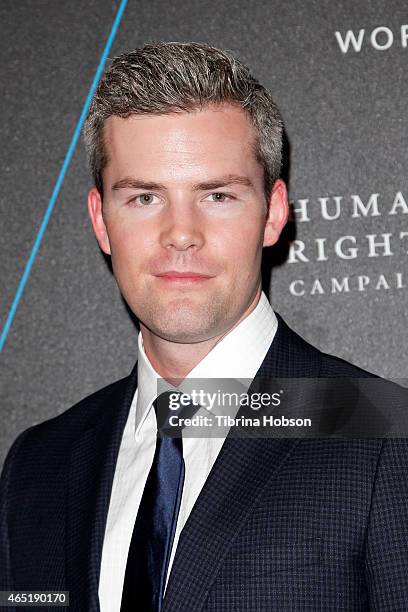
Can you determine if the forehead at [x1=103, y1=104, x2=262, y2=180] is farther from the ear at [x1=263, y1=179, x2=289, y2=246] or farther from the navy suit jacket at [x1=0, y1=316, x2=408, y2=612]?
the navy suit jacket at [x1=0, y1=316, x2=408, y2=612]

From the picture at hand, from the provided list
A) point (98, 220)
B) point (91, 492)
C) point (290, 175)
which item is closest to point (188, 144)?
point (98, 220)

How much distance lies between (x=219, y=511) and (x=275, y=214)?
613 millimetres

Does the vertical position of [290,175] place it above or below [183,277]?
above

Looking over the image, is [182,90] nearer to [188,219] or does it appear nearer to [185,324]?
[188,219]

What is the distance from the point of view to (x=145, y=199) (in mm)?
1550

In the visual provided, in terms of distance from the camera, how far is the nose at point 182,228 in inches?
58.3

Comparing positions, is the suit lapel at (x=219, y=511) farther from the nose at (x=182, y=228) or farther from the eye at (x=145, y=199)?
the eye at (x=145, y=199)

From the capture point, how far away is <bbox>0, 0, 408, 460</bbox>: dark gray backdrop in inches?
74.4

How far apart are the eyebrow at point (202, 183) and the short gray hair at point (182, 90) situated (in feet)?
0.27

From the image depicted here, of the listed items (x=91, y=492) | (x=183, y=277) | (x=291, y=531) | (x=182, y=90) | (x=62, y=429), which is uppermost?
(x=182, y=90)

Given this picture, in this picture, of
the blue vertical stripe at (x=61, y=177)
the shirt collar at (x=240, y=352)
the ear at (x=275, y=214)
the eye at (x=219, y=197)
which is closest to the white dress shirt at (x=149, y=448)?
the shirt collar at (x=240, y=352)

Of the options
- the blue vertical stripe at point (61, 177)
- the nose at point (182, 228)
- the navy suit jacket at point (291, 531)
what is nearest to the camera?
the navy suit jacket at point (291, 531)

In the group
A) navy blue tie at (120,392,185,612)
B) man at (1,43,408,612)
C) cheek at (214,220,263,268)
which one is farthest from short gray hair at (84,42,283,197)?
navy blue tie at (120,392,185,612)

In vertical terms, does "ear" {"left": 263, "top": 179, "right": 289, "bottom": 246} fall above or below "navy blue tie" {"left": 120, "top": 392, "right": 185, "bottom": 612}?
above
